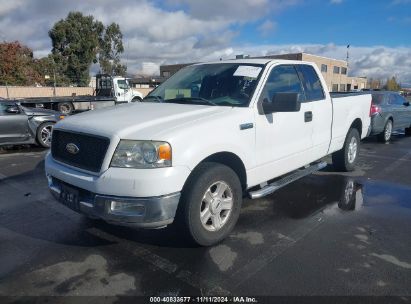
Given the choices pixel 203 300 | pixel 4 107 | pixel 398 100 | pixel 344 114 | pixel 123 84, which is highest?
pixel 123 84

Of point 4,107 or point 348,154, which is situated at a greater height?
point 4,107

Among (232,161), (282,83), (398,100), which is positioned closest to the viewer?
(232,161)

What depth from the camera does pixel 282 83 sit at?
4629 mm

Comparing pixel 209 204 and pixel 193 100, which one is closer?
pixel 209 204

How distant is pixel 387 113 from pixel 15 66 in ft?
145

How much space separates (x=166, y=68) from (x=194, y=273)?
8286 cm

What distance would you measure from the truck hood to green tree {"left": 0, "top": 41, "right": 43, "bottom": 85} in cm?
4390

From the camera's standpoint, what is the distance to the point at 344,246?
374 centimetres

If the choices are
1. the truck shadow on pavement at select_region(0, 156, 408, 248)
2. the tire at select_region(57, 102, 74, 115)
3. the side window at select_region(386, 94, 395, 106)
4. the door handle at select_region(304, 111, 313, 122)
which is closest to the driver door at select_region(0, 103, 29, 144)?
the truck shadow on pavement at select_region(0, 156, 408, 248)

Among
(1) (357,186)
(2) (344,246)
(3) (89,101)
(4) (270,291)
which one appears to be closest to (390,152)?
(1) (357,186)

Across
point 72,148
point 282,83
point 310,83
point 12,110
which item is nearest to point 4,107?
point 12,110

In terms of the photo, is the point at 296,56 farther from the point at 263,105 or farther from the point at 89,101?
the point at 263,105

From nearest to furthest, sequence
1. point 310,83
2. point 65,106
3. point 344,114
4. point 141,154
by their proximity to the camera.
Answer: point 141,154
point 310,83
point 344,114
point 65,106

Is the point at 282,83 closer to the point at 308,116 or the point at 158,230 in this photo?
the point at 308,116
